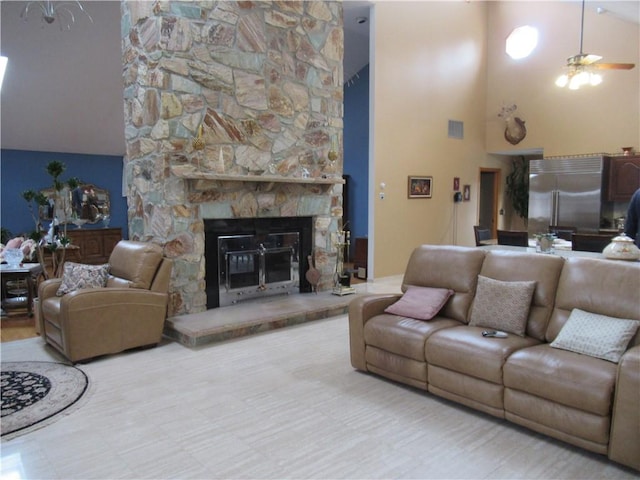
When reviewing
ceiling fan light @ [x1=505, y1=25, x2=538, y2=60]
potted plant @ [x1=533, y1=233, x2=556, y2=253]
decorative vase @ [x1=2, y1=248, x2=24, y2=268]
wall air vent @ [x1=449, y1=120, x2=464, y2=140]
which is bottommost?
decorative vase @ [x1=2, y1=248, x2=24, y2=268]

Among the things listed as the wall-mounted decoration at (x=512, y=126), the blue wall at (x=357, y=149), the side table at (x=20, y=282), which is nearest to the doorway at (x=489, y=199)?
the wall-mounted decoration at (x=512, y=126)

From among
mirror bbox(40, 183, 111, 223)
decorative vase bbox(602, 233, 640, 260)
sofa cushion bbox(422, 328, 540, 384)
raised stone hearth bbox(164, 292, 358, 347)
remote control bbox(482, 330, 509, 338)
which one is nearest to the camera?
sofa cushion bbox(422, 328, 540, 384)

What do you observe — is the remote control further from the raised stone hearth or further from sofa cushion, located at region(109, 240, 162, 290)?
sofa cushion, located at region(109, 240, 162, 290)

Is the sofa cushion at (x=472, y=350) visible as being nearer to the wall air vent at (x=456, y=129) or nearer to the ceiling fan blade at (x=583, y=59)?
the ceiling fan blade at (x=583, y=59)

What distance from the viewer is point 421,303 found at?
3.48 metres

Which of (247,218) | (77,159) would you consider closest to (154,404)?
(247,218)

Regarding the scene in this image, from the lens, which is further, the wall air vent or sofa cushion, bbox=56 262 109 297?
the wall air vent

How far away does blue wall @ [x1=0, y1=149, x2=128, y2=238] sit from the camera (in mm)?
8422

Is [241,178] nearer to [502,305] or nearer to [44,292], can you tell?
[44,292]

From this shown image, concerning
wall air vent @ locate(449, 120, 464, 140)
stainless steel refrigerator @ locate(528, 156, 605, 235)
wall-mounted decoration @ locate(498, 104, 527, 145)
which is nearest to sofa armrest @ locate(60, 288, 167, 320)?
wall air vent @ locate(449, 120, 464, 140)

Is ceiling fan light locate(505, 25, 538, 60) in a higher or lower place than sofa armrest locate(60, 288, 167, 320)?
higher

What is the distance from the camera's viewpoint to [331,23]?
237 inches

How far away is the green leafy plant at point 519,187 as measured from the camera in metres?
9.59

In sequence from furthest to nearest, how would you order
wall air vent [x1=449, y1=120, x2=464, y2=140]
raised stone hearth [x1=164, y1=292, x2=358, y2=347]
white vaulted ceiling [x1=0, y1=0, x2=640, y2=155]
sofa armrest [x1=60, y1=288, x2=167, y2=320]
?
wall air vent [x1=449, y1=120, x2=464, y2=140]
white vaulted ceiling [x1=0, y1=0, x2=640, y2=155]
raised stone hearth [x1=164, y1=292, x2=358, y2=347]
sofa armrest [x1=60, y1=288, x2=167, y2=320]
